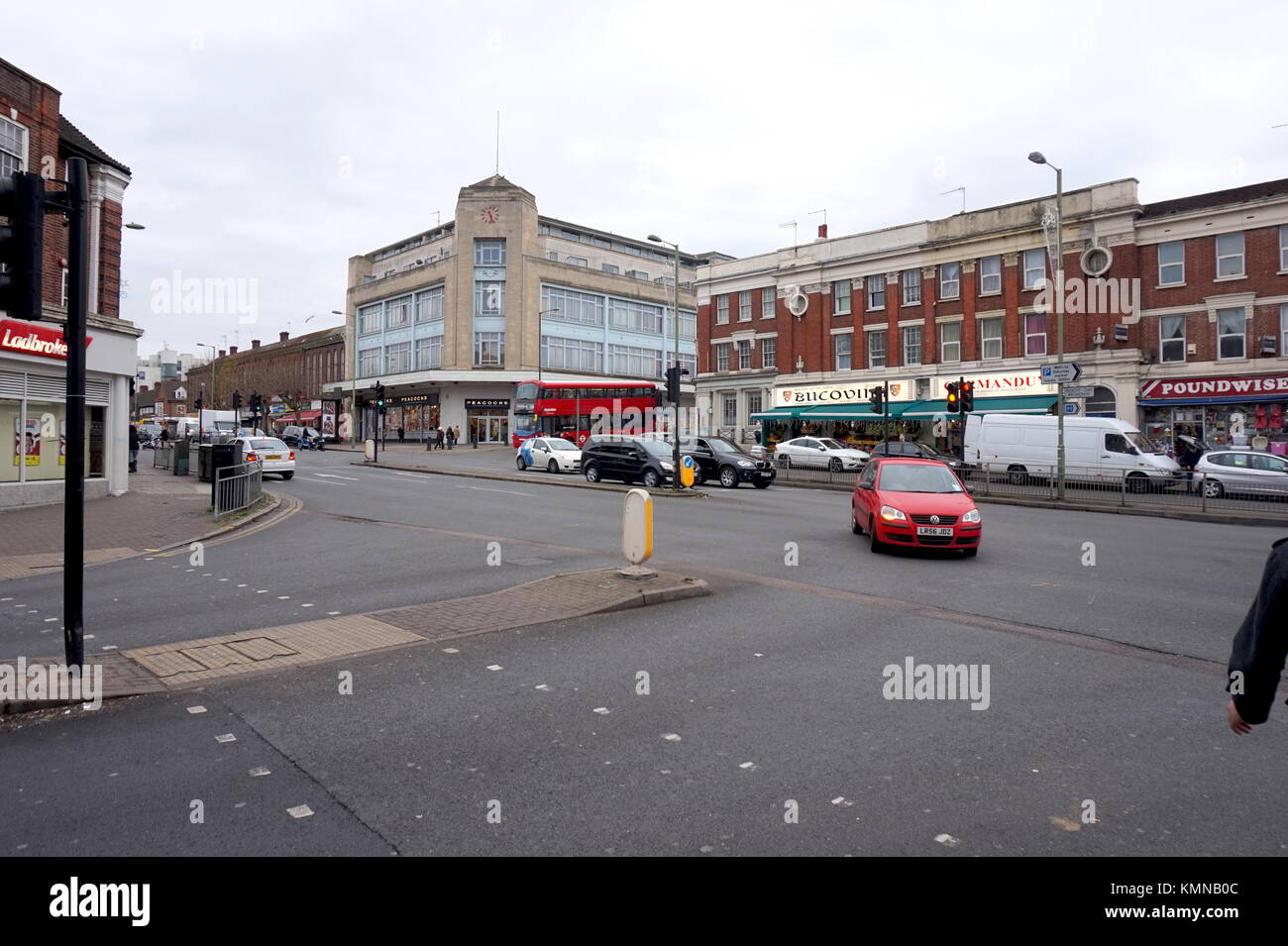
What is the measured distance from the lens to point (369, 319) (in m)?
75.4

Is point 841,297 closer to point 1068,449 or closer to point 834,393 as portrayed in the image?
point 834,393

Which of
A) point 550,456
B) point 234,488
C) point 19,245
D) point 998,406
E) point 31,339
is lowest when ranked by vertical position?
point 234,488

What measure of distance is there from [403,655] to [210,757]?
7.06 ft

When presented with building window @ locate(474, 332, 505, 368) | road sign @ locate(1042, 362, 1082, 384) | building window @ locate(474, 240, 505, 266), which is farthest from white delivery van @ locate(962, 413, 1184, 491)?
building window @ locate(474, 240, 505, 266)

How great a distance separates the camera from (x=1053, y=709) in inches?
212

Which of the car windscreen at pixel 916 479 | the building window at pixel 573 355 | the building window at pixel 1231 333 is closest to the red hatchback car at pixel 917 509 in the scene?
the car windscreen at pixel 916 479

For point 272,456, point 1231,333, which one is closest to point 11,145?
point 272,456

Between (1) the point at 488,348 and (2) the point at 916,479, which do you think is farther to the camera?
(1) the point at 488,348

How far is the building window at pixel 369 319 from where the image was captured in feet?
244

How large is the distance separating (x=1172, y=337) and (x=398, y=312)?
189 ft

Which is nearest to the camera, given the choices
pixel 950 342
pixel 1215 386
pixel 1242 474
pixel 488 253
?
pixel 1242 474

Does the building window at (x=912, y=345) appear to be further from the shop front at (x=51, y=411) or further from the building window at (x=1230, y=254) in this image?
the shop front at (x=51, y=411)
